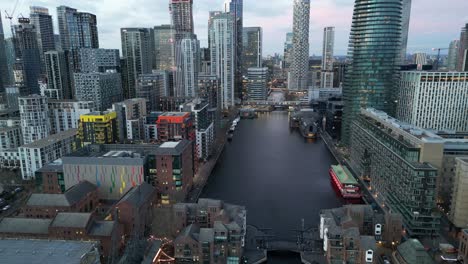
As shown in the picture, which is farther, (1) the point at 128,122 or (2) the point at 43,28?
(2) the point at 43,28

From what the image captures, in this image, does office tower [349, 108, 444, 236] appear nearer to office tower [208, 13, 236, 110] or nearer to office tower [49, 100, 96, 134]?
office tower [49, 100, 96, 134]

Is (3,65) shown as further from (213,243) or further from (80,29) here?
(213,243)

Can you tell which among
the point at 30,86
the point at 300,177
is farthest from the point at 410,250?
the point at 30,86

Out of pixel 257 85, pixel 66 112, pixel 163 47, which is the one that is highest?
pixel 163 47

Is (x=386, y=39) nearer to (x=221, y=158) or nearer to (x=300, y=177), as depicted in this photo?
(x=300, y=177)

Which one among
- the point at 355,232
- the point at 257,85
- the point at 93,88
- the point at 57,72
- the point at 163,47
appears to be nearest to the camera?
the point at 355,232

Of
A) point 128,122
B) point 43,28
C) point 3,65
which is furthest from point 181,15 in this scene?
point 128,122

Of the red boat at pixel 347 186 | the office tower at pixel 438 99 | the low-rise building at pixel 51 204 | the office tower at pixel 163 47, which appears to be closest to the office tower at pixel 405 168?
the red boat at pixel 347 186

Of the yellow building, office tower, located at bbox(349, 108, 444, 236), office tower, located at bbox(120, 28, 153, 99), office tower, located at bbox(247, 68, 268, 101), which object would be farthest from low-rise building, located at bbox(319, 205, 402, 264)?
office tower, located at bbox(247, 68, 268, 101)
